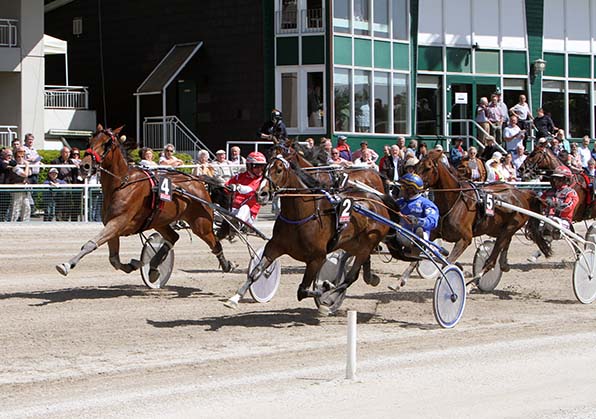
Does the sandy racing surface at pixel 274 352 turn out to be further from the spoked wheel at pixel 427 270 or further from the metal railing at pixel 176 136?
the metal railing at pixel 176 136

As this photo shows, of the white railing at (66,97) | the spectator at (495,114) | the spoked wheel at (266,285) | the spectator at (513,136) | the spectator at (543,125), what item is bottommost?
the spoked wheel at (266,285)

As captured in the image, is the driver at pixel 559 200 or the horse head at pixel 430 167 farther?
the driver at pixel 559 200

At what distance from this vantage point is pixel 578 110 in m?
32.7

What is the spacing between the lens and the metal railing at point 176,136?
27.9 m

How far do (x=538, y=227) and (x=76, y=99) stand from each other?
1779cm

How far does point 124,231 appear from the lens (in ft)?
41.1

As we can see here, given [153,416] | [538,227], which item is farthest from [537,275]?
[153,416]

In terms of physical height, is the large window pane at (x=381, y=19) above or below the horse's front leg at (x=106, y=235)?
above

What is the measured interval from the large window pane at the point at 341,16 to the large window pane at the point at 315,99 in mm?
1224

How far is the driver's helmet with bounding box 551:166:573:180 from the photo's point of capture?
15.2m

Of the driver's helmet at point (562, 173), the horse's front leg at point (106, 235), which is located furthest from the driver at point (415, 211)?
the driver's helmet at point (562, 173)

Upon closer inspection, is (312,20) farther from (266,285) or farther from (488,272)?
(266,285)

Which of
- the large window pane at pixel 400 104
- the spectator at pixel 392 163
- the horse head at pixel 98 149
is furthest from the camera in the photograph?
the large window pane at pixel 400 104

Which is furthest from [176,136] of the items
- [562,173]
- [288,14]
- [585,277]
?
[585,277]
